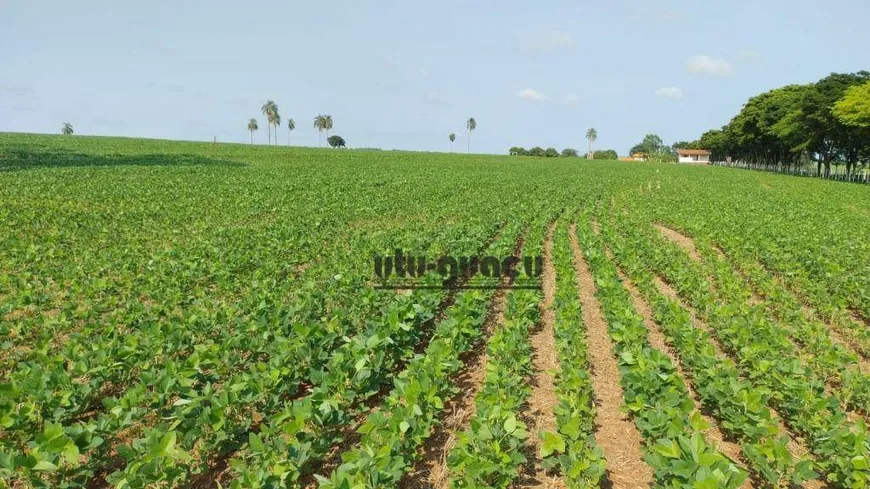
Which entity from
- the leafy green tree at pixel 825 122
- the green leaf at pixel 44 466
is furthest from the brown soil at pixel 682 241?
the leafy green tree at pixel 825 122

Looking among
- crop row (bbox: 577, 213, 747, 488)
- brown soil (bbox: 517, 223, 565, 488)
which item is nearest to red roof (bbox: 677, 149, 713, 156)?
brown soil (bbox: 517, 223, 565, 488)

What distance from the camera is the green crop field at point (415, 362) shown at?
3.23m

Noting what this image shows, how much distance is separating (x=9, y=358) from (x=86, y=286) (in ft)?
7.36

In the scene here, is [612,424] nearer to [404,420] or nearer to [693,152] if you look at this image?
[404,420]

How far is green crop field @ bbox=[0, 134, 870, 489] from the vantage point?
3234 millimetres

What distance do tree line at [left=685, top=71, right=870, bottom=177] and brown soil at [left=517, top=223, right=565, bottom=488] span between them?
143 feet

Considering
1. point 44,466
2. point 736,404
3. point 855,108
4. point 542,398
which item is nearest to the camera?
point 44,466

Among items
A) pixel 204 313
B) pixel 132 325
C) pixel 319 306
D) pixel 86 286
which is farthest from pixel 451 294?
pixel 86 286

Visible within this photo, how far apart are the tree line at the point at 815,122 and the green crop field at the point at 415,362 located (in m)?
34.8

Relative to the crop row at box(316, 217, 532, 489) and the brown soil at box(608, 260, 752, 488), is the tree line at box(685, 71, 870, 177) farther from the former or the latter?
the crop row at box(316, 217, 532, 489)

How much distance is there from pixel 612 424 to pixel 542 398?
735mm

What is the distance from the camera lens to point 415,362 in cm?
443

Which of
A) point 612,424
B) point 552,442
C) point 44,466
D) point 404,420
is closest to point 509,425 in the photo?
point 552,442

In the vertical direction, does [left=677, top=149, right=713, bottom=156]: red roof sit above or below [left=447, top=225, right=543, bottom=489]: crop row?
above
